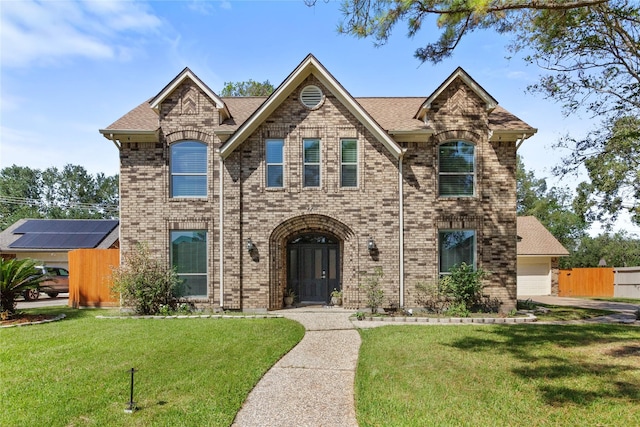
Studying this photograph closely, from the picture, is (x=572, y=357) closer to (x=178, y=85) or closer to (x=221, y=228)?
(x=221, y=228)

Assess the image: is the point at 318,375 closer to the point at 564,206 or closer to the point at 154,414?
the point at 154,414

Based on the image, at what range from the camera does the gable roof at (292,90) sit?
43.8ft

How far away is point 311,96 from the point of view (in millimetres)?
14008

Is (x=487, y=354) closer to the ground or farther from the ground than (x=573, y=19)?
closer to the ground

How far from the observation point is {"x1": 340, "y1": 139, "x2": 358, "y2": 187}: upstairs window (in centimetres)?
1391

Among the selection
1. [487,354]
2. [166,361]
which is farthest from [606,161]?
[166,361]

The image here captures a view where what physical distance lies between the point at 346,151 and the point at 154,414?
10.4 meters

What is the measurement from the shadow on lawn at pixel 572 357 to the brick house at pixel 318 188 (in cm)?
328

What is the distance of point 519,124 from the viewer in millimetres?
13891

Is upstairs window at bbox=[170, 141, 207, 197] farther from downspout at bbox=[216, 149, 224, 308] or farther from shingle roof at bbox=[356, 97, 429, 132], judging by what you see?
shingle roof at bbox=[356, 97, 429, 132]

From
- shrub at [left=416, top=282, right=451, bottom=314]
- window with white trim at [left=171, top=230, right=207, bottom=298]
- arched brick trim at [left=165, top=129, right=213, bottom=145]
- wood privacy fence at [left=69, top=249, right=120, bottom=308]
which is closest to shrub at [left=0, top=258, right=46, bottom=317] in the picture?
wood privacy fence at [left=69, top=249, right=120, bottom=308]

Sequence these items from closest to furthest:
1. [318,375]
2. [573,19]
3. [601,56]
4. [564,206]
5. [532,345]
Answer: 1. [318,375]
2. [532,345]
3. [573,19]
4. [601,56]
5. [564,206]

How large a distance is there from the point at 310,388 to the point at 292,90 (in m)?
10.1

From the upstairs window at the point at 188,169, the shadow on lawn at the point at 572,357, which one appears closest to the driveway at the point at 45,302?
the upstairs window at the point at 188,169
